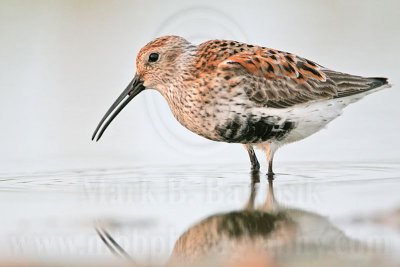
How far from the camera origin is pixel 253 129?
1050 centimetres

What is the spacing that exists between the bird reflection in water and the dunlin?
186 cm

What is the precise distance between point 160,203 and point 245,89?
1965 mm

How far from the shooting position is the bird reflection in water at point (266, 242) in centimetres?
702

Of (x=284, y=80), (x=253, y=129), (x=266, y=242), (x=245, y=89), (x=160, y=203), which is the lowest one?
(x=266, y=242)

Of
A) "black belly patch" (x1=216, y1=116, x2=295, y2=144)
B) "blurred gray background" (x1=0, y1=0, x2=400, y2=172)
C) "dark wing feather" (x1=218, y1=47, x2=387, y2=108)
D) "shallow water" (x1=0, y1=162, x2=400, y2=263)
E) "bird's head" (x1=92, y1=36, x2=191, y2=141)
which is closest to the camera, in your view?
"shallow water" (x1=0, y1=162, x2=400, y2=263)

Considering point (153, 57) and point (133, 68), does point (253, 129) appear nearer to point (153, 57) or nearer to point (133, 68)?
point (153, 57)

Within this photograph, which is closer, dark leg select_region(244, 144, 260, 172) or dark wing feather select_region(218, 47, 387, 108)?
dark wing feather select_region(218, 47, 387, 108)

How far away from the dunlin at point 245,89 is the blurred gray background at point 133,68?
35.1 inches

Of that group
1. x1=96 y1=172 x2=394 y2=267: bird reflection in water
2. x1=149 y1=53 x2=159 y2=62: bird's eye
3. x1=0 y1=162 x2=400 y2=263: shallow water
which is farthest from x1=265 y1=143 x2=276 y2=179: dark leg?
x1=96 y1=172 x2=394 y2=267: bird reflection in water

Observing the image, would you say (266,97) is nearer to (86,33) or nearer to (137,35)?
(137,35)

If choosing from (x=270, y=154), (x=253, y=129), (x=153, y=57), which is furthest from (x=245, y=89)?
(x=153, y=57)

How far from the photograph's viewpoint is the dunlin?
10508mm

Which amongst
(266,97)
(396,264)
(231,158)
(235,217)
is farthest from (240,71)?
(396,264)

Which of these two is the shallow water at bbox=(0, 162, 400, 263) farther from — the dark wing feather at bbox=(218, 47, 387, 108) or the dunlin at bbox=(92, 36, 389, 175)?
the dark wing feather at bbox=(218, 47, 387, 108)
